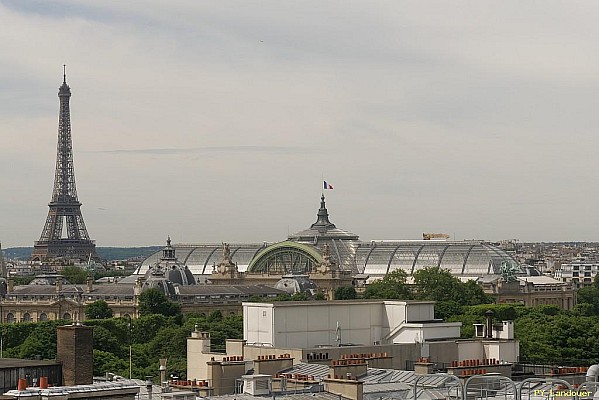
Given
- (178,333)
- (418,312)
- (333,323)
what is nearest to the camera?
(333,323)

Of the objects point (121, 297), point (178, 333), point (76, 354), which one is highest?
point (121, 297)

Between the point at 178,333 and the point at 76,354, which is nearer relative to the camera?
the point at 76,354

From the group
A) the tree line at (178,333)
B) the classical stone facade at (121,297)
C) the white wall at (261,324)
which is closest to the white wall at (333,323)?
the white wall at (261,324)

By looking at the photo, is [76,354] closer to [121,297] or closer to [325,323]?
[325,323]

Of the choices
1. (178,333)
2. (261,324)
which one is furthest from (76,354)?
(178,333)

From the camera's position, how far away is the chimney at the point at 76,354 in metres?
37.8

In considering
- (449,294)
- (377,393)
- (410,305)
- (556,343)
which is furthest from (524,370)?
(449,294)

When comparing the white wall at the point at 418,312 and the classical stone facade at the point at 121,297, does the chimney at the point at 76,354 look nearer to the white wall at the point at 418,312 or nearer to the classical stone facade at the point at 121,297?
the white wall at the point at 418,312

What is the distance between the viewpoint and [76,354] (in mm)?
38000

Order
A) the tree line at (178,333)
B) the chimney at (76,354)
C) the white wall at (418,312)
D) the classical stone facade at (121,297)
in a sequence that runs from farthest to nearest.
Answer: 1. the classical stone facade at (121,297)
2. the tree line at (178,333)
3. the white wall at (418,312)
4. the chimney at (76,354)

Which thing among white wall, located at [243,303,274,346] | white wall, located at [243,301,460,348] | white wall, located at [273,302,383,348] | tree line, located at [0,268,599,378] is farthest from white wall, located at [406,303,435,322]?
tree line, located at [0,268,599,378]

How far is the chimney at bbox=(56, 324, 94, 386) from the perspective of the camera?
3784cm

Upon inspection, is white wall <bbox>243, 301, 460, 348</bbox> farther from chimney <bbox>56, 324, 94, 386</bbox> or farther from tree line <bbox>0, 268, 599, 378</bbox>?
tree line <bbox>0, 268, 599, 378</bbox>

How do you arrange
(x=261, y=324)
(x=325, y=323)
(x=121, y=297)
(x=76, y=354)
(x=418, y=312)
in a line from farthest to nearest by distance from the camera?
1. (x=121, y=297)
2. (x=418, y=312)
3. (x=325, y=323)
4. (x=261, y=324)
5. (x=76, y=354)
